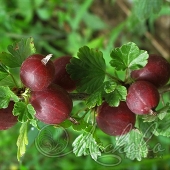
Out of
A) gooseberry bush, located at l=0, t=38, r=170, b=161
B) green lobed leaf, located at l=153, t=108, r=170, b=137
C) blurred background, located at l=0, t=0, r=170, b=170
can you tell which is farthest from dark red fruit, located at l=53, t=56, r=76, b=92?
blurred background, located at l=0, t=0, r=170, b=170

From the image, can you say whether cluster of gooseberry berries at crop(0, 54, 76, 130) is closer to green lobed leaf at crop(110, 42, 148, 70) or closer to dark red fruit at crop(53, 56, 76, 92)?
dark red fruit at crop(53, 56, 76, 92)

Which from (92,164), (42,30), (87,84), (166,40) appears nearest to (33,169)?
(92,164)

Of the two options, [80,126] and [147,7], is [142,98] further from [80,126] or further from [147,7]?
[147,7]

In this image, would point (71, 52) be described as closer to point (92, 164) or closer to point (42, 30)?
point (42, 30)

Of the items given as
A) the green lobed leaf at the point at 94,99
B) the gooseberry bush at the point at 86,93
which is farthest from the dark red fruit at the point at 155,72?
the green lobed leaf at the point at 94,99

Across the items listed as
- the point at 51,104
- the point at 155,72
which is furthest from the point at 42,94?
the point at 155,72

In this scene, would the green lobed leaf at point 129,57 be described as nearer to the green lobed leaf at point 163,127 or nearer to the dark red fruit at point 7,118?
the green lobed leaf at point 163,127
